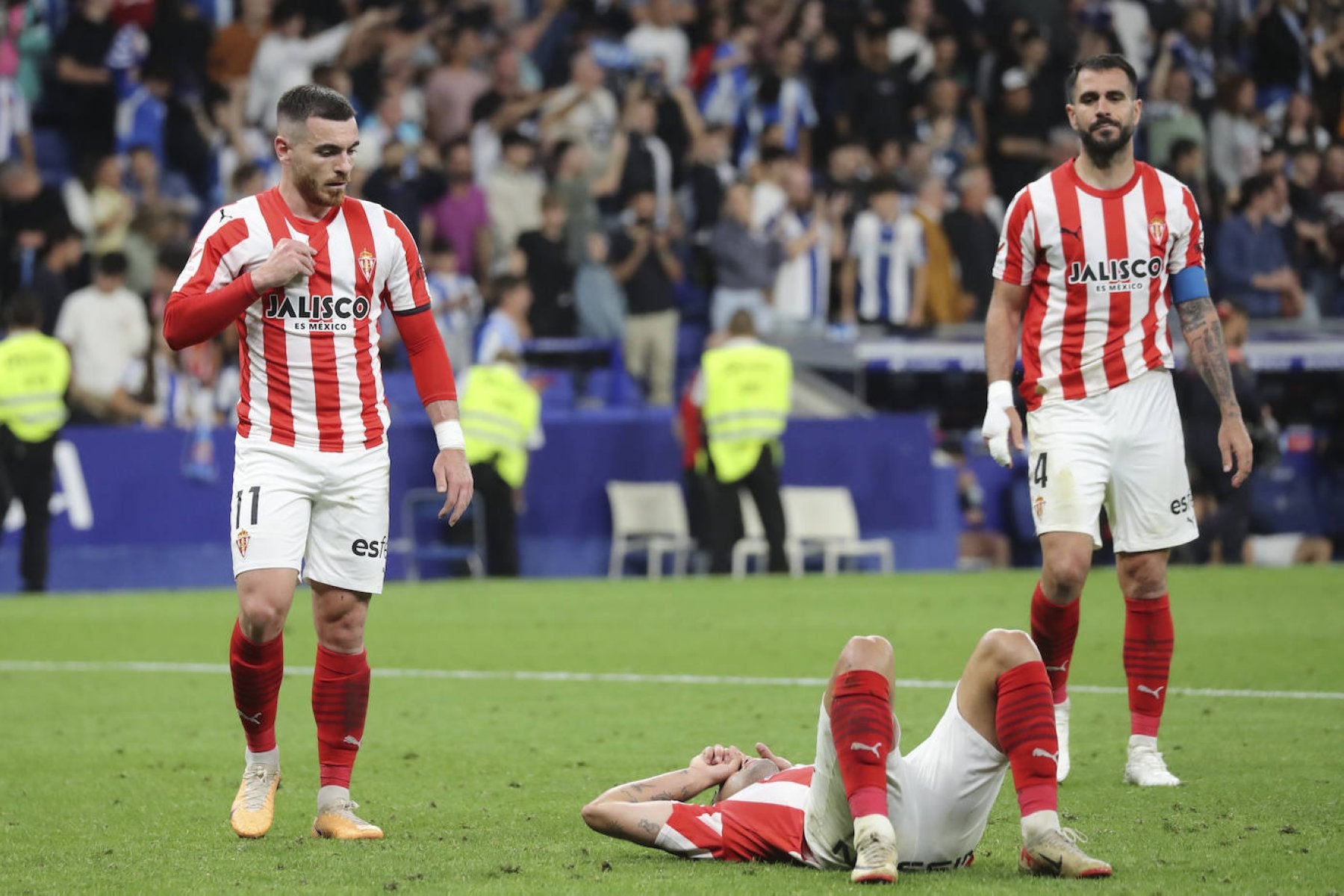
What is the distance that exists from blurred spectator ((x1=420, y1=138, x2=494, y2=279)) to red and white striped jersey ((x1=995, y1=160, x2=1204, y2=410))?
1189 cm

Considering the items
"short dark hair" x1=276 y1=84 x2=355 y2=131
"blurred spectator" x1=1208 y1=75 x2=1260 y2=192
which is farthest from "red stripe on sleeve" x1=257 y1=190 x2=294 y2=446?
"blurred spectator" x1=1208 y1=75 x2=1260 y2=192

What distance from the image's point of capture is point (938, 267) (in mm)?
19188

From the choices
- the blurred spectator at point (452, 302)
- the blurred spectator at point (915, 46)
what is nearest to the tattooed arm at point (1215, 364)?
the blurred spectator at point (452, 302)

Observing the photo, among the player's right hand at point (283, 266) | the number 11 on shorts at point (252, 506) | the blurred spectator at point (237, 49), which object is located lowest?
the number 11 on shorts at point (252, 506)

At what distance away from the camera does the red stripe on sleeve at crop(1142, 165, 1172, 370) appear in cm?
673

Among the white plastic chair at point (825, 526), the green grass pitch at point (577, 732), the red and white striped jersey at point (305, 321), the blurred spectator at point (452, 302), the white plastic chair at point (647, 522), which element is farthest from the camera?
the blurred spectator at point (452, 302)

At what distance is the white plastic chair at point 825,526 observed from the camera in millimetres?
17297

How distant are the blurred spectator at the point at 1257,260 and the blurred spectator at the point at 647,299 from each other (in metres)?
5.51

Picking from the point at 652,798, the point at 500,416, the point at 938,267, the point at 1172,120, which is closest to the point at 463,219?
the point at 500,416

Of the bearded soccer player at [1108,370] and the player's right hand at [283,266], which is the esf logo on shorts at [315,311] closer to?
the player's right hand at [283,266]

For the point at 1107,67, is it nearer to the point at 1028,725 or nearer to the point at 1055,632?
the point at 1055,632

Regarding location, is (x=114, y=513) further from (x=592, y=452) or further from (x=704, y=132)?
(x=704, y=132)

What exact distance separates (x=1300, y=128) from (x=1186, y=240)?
15.5 m

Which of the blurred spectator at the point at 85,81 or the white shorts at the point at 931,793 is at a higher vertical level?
the blurred spectator at the point at 85,81
